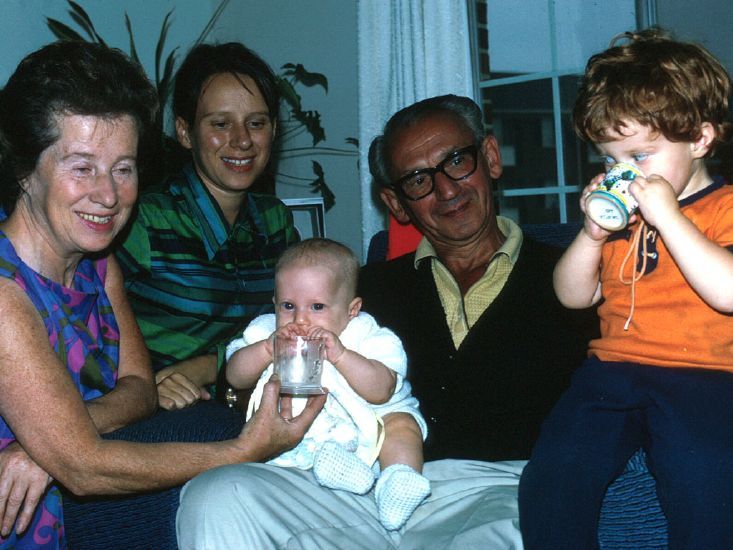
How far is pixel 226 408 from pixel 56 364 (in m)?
0.54

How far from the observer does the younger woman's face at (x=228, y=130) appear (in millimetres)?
2523

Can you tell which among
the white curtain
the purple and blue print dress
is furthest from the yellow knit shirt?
the white curtain

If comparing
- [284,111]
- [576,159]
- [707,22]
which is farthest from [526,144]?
[707,22]

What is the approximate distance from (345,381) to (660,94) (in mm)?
962

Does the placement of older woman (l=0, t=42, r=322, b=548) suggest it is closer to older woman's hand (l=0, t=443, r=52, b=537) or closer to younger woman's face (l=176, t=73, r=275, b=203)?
older woman's hand (l=0, t=443, r=52, b=537)

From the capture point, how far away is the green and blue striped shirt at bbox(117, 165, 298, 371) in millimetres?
2367

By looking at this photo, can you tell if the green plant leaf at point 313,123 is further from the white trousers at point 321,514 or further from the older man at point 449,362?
the white trousers at point 321,514

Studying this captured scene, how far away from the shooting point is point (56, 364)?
5.32 feet

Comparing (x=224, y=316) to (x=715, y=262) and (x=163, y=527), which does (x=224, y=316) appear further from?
(x=715, y=262)

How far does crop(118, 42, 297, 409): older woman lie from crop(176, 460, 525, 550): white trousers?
0.69 meters

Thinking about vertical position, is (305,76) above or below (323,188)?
above

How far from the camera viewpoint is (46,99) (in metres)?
1.68

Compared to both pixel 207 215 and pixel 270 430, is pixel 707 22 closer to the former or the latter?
pixel 207 215

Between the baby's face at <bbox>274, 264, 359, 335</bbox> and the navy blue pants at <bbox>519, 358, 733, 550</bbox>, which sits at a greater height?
the baby's face at <bbox>274, 264, 359, 335</bbox>
